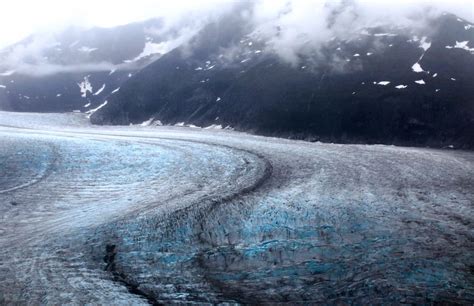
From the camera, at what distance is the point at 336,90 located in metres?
46.2

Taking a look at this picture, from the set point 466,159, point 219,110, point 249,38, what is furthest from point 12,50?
point 466,159

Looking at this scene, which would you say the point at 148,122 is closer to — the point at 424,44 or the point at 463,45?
the point at 424,44

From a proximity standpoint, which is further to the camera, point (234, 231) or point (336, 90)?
point (336, 90)

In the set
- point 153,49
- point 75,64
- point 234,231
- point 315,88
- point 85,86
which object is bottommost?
point 234,231

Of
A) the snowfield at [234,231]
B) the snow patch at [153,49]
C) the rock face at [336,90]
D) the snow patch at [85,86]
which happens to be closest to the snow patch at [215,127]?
the rock face at [336,90]

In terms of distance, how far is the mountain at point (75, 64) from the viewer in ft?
289

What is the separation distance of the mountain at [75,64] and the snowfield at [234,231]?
65513mm

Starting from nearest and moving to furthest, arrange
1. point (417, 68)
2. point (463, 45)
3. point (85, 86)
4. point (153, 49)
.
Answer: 1. point (417, 68)
2. point (463, 45)
3. point (85, 86)
4. point (153, 49)

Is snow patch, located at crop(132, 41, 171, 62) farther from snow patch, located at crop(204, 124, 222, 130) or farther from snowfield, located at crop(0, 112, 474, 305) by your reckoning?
snowfield, located at crop(0, 112, 474, 305)

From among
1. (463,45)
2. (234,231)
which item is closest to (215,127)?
(463,45)

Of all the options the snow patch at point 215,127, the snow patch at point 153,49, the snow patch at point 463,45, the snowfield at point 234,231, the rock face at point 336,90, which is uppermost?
the snow patch at point 153,49

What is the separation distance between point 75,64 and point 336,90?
77.8 metres

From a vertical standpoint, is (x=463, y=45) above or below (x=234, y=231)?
above

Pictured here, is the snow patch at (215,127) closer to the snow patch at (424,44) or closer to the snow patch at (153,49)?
the snow patch at (424,44)
